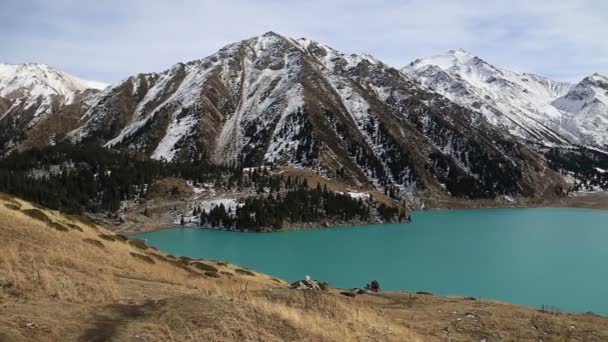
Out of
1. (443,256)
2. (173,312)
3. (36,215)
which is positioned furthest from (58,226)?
(443,256)

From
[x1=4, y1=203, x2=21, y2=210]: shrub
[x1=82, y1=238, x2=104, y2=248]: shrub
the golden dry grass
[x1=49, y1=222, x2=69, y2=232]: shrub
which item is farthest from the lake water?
the golden dry grass

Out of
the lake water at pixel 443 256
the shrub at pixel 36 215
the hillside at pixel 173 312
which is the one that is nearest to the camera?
the hillside at pixel 173 312

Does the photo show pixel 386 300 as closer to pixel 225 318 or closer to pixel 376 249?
pixel 225 318

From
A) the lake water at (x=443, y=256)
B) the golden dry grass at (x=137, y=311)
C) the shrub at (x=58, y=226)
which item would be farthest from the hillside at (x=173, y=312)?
the lake water at (x=443, y=256)

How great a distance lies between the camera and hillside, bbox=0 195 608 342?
49.9 ft

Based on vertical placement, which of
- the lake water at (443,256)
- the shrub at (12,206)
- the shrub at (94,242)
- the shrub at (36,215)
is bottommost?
the lake water at (443,256)

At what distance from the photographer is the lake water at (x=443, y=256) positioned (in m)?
85.6

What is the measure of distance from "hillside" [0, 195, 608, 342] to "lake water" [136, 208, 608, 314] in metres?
52.4

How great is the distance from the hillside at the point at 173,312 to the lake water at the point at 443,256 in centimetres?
5235

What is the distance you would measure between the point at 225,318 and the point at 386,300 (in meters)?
23.0

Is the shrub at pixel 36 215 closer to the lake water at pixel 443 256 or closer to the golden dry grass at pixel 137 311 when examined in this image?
the golden dry grass at pixel 137 311

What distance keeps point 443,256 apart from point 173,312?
110942 mm

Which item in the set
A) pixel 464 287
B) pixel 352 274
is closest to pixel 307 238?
pixel 352 274

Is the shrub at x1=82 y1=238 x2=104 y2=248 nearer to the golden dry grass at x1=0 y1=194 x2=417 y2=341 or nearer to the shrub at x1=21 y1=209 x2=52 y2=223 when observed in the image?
the shrub at x1=21 y1=209 x2=52 y2=223
